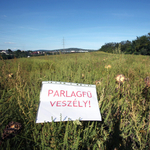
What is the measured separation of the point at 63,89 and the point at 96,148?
58 cm

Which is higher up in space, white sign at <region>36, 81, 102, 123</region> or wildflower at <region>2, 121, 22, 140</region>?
white sign at <region>36, 81, 102, 123</region>

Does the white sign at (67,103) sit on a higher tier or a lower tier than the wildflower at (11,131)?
higher

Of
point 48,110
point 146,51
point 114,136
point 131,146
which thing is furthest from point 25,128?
point 146,51

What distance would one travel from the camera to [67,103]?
0.95 m

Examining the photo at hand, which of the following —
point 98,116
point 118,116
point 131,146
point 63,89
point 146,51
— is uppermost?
point 146,51

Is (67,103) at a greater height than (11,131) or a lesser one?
greater

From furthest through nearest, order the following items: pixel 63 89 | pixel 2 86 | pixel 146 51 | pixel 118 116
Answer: pixel 146 51 → pixel 2 86 → pixel 118 116 → pixel 63 89

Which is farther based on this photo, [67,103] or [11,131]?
[67,103]

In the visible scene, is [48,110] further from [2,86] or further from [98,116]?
[2,86]

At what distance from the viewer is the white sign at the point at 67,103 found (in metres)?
0.85

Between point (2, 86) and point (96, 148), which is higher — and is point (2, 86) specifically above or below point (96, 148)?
above

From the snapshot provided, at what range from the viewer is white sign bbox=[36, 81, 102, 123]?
85 cm

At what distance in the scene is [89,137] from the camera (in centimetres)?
90

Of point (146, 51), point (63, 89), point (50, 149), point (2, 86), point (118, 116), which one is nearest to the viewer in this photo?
point (50, 149)
